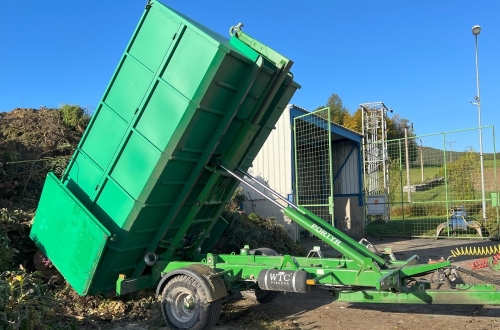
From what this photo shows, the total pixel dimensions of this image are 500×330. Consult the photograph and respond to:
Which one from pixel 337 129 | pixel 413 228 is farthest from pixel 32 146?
pixel 413 228

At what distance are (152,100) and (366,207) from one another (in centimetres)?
1282

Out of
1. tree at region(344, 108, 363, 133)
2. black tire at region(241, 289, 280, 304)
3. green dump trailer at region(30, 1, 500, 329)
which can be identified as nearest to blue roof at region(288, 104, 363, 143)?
green dump trailer at region(30, 1, 500, 329)

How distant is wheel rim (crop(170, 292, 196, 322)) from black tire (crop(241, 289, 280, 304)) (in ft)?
4.94

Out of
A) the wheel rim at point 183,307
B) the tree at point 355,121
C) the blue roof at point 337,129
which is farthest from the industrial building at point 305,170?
the tree at point 355,121

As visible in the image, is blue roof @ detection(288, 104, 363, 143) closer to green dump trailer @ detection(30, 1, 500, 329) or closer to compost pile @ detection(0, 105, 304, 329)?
compost pile @ detection(0, 105, 304, 329)

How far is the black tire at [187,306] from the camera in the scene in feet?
17.6

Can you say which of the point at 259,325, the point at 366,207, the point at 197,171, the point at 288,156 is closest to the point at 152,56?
the point at 197,171

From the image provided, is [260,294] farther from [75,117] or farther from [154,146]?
[75,117]

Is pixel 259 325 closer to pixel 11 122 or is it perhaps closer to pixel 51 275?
pixel 51 275

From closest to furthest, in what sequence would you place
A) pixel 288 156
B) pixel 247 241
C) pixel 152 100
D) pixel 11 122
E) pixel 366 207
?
1. pixel 152 100
2. pixel 247 241
3. pixel 11 122
4. pixel 288 156
5. pixel 366 207

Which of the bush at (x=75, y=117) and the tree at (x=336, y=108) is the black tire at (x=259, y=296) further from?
the tree at (x=336, y=108)

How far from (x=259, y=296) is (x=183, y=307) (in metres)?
1.65

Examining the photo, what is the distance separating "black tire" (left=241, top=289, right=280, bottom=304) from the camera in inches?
270

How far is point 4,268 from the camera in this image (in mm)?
6332
